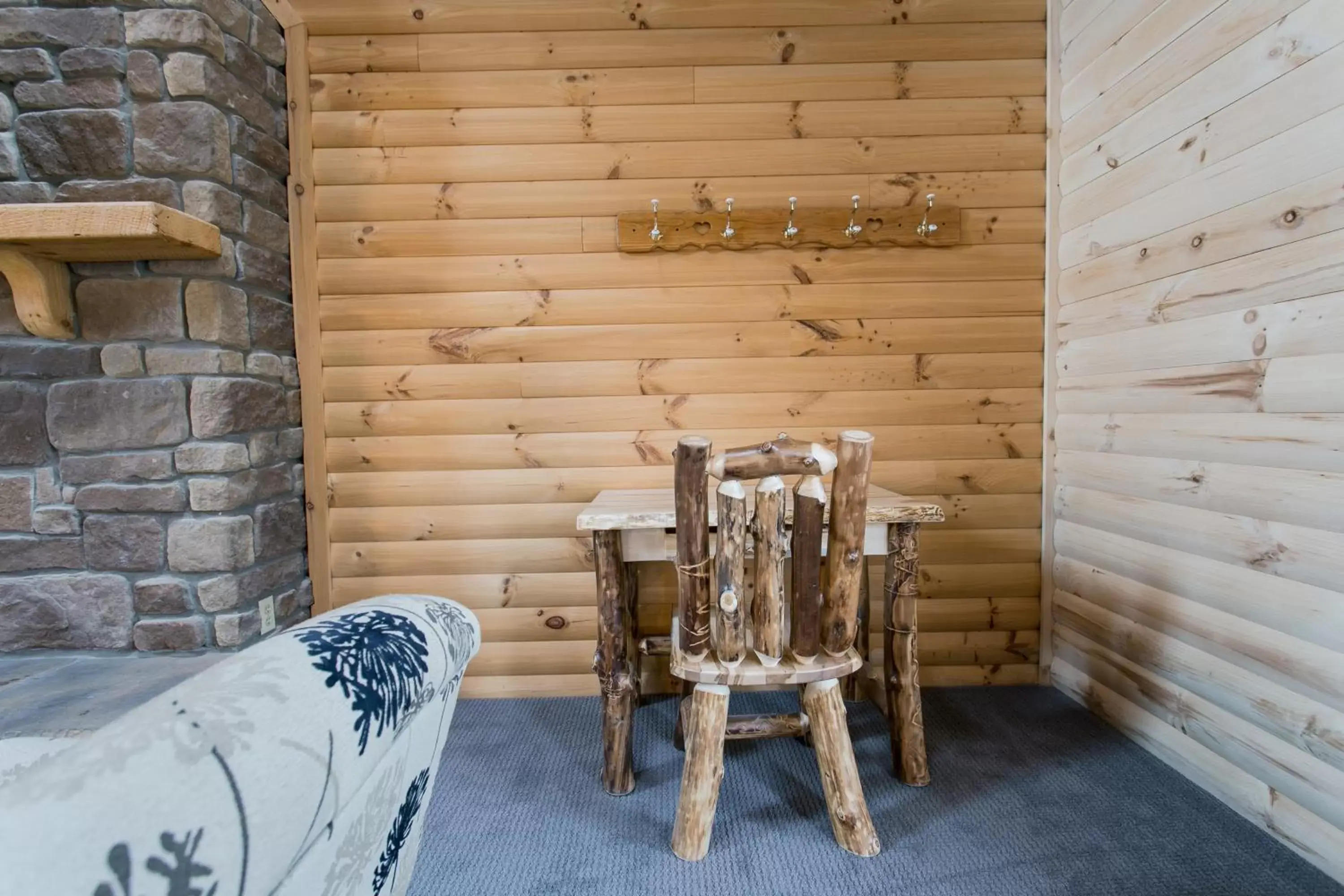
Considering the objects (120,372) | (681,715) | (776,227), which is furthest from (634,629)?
(120,372)

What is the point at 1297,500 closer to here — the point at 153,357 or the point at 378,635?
the point at 378,635

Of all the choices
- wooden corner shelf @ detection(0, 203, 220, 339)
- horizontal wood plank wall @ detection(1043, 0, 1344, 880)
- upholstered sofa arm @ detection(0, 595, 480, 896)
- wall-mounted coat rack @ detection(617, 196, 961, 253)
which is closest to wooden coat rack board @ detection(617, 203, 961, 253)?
wall-mounted coat rack @ detection(617, 196, 961, 253)

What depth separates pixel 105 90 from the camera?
1.72 metres

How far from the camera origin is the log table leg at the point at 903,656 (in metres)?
1.59

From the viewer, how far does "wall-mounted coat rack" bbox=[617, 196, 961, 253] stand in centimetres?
208

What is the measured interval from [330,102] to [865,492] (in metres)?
2.35

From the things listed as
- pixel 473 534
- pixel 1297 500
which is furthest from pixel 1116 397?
pixel 473 534

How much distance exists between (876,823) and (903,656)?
0.44 metres

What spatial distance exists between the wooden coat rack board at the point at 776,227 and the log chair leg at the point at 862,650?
119 cm

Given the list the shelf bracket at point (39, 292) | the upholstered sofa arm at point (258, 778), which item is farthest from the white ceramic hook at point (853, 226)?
the shelf bracket at point (39, 292)

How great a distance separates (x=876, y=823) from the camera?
1523 millimetres

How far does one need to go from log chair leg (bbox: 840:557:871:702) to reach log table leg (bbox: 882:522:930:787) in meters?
0.27

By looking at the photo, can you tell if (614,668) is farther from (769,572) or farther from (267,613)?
(267,613)

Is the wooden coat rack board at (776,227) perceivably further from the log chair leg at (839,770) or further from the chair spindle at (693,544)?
the log chair leg at (839,770)
